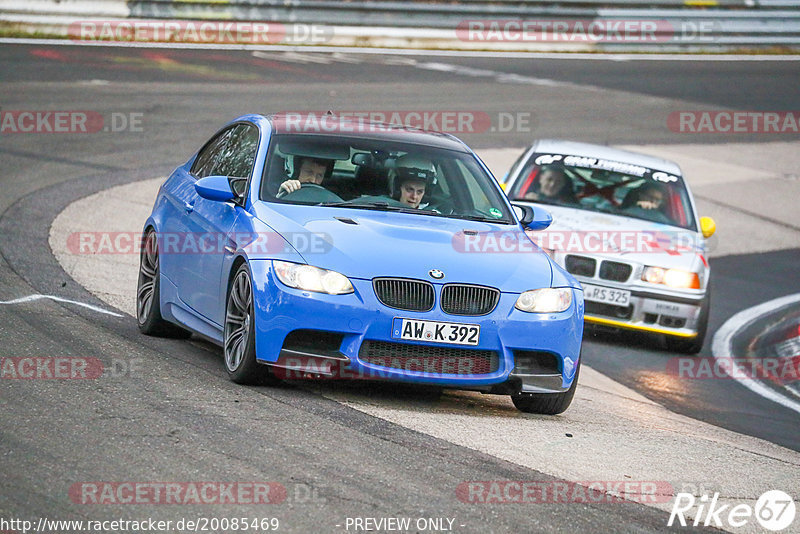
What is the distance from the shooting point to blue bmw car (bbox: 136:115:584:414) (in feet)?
23.3

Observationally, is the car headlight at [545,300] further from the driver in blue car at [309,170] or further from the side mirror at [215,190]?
the side mirror at [215,190]

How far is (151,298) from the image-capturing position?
352 inches

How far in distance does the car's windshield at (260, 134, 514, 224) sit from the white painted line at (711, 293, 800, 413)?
377 cm

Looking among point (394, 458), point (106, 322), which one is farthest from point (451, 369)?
point (106, 322)

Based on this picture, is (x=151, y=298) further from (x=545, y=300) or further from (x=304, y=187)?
(x=545, y=300)

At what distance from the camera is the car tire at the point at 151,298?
885cm

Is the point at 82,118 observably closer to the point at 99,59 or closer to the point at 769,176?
the point at 99,59

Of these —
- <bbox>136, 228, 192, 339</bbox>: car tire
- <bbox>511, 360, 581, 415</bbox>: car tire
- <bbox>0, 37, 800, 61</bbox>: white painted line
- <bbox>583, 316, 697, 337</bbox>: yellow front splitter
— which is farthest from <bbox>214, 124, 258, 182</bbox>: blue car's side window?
<bbox>0, 37, 800, 61</bbox>: white painted line
